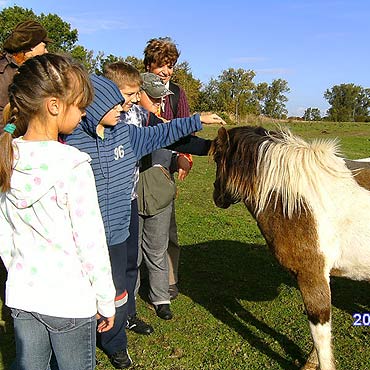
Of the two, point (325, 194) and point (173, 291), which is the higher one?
point (325, 194)

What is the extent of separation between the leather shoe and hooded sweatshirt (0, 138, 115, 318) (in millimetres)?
2347

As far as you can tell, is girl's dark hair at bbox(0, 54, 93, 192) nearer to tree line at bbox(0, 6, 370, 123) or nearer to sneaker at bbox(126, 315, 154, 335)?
sneaker at bbox(126, 315, 154, 335)

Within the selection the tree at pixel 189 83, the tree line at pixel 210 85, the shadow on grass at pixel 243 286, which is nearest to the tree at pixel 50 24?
the tree line at pixel 210 85

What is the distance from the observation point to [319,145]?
3047mm

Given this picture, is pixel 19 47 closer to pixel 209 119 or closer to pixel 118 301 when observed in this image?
pixel 209 119

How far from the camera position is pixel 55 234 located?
5.91 feet

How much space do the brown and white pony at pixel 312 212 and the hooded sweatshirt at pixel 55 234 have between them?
154 centimetres

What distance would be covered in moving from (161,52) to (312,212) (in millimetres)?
1969

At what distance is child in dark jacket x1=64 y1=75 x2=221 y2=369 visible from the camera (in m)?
2.64

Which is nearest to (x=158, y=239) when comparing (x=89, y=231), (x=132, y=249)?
(x=132, y=249)

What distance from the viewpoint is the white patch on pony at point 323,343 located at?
292 centimetres

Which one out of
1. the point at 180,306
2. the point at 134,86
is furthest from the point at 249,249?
the point at 134,86

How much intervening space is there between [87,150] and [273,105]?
6037 centimetres

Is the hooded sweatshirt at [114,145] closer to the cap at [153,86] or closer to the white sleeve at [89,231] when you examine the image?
the cap at [153,86]
